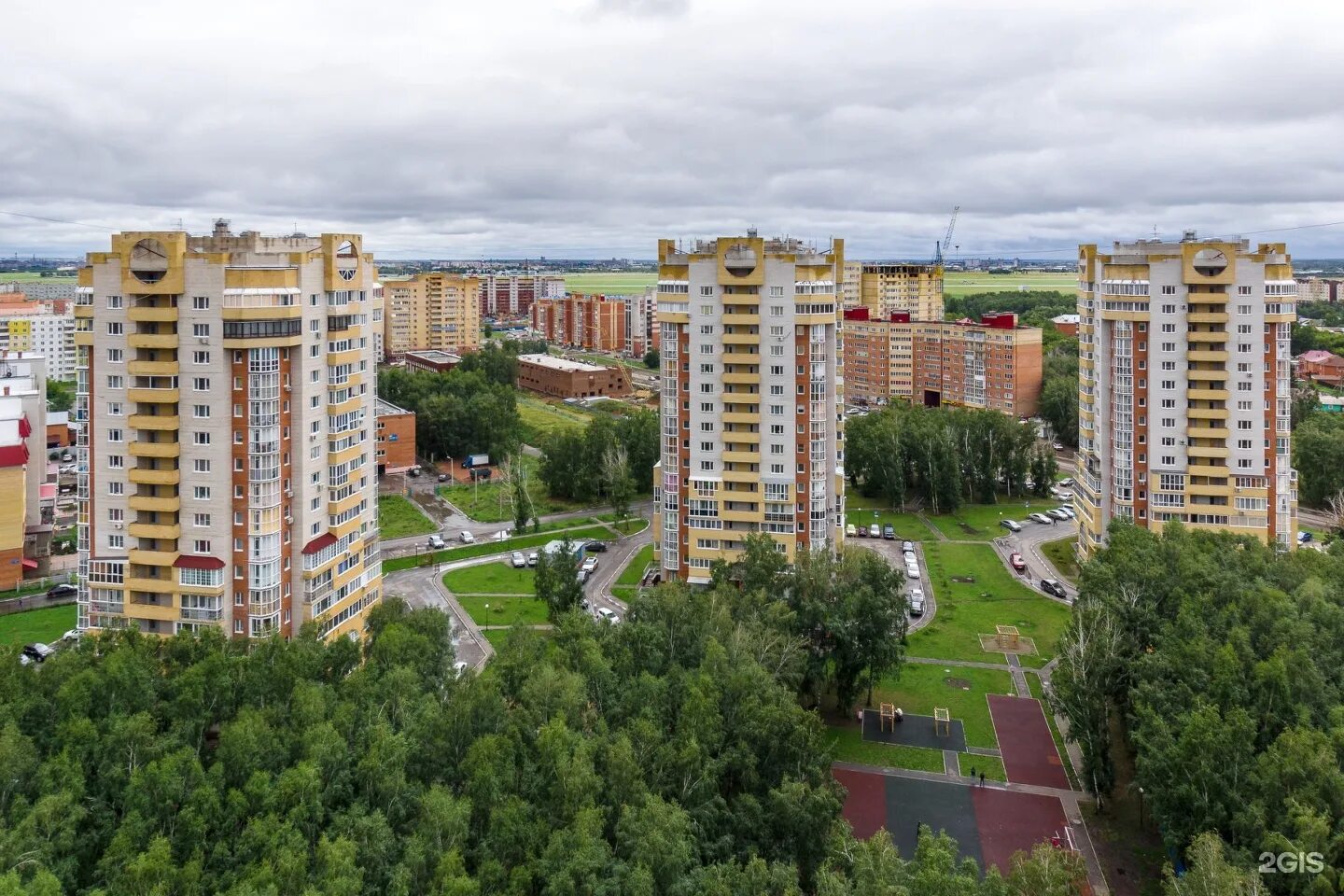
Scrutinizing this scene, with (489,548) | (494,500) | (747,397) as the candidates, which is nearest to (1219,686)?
(747,397)

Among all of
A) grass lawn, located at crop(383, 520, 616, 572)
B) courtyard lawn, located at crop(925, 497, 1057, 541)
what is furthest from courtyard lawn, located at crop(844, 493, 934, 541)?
grass lawn, located at crop(383, 520, 616, 572)

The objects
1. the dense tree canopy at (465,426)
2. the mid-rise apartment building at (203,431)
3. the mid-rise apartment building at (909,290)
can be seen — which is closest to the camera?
the mid-rise apartment building at (203,431)

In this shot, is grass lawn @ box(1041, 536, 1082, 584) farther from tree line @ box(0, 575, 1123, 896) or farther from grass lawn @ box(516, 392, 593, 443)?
grass lawn @ box(516, 392, 593, 443)

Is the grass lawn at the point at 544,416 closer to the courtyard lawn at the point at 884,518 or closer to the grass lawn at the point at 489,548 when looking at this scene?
the grass lawn at the point at 489,548

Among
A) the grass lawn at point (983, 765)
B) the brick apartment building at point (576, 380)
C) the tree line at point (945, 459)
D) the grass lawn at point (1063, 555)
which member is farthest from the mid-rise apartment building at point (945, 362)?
the grass lawn at point (983, 765)

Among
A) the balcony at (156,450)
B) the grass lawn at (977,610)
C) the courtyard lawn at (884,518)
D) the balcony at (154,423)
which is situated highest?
the balcony at (154,423)

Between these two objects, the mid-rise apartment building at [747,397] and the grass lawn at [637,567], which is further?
the grass lawn at [637,567]

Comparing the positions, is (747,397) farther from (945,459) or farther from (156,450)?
(945,459)

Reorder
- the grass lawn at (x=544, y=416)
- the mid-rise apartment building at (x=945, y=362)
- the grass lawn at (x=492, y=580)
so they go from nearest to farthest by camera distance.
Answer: the grass lawn at (x=492, y=580), the mid-rise apartment building at (x=945, y=362), the grass lawn at (x=544, y=416)
